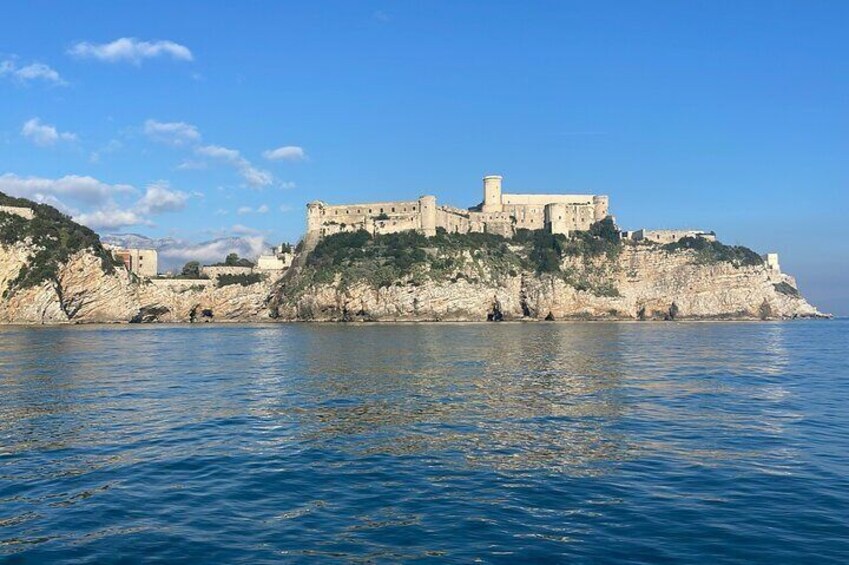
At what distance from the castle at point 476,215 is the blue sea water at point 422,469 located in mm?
89790

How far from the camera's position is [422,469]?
42.4ft

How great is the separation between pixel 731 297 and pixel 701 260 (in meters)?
8.97

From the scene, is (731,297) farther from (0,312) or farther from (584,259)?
(0,312)

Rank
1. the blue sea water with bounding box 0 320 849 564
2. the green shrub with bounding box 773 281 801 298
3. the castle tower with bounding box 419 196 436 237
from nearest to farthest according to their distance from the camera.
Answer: the blue sea water with bounding box 0 320 849 564
the castle tower with bounding box 419 196 436 237
the green shrub with bounding box 773 281 801 298

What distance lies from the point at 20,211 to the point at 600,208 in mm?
96641

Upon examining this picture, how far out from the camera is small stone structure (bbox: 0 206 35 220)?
87137 millimetres

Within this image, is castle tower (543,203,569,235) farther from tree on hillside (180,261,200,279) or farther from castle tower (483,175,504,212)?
tree on hillside (180,261,200,279)

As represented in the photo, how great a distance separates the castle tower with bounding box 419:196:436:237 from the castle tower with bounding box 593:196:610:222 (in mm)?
33462

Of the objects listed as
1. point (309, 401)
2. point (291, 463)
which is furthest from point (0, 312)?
point (291, 463)

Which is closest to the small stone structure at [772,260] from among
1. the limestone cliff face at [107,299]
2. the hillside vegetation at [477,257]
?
the hillside vegetation at [477,257]

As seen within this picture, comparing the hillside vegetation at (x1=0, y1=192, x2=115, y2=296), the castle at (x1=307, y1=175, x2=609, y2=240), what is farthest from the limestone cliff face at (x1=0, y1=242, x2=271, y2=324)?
the castle at (x1=307, y1=175, x2=609, y2=240)

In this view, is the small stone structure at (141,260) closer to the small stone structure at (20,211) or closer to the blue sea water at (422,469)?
the small stone structure at (20,211)

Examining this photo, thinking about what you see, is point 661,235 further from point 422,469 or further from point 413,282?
point 422,469

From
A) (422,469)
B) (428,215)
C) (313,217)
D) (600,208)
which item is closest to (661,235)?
(600,208)
